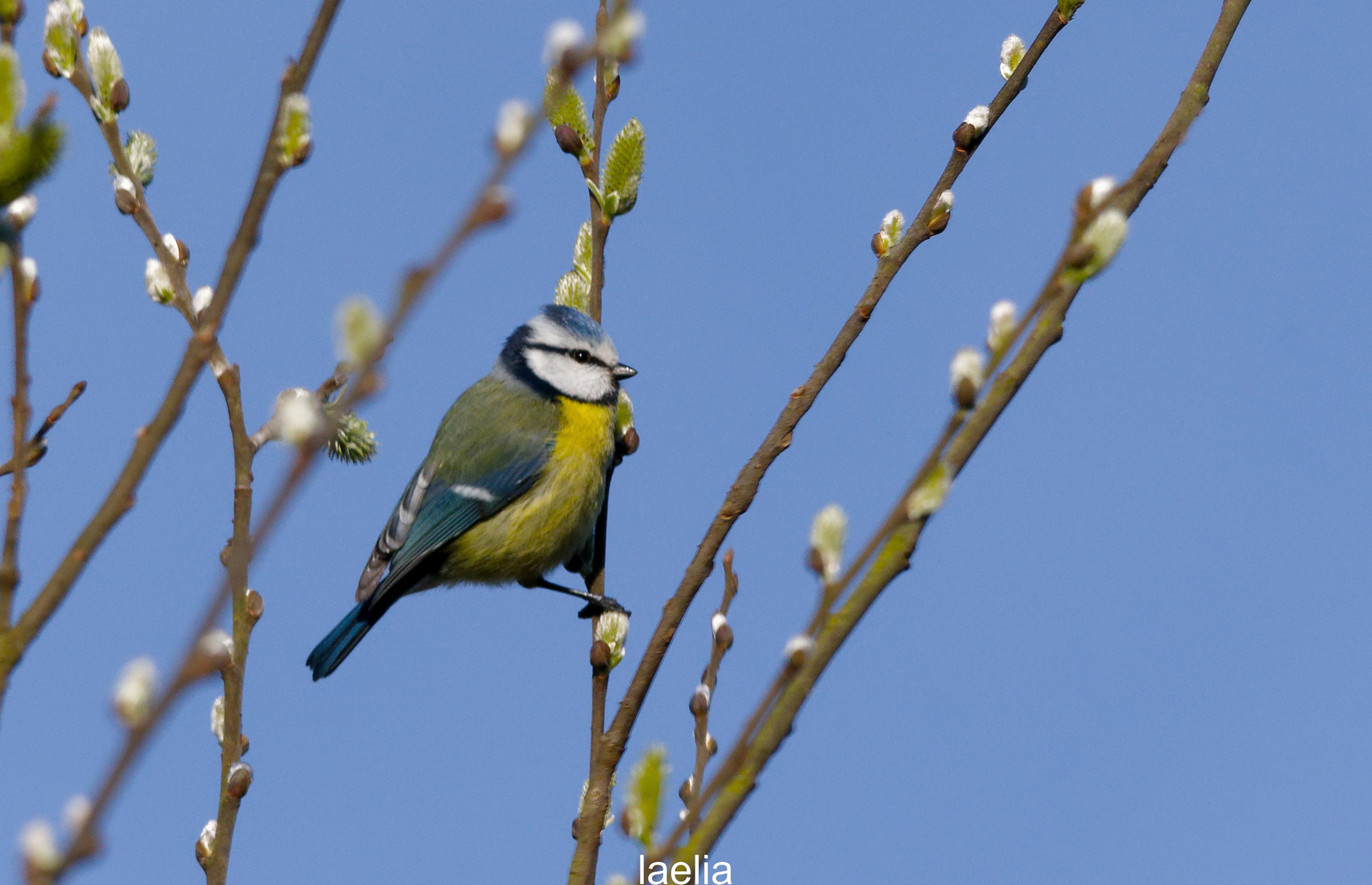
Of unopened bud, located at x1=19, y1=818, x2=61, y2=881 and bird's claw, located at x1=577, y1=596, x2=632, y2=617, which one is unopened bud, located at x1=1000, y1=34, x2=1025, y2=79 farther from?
unopened bud, located at x1=19, y1=818, x2=61, y2=881

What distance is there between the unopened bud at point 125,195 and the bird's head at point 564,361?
1.67 metres

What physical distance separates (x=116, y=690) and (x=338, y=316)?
0.90 ft

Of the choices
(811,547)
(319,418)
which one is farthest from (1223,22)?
(319,418)

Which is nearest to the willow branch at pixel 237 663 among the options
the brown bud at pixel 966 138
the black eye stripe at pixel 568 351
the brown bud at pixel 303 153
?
the brown bud at pixel 303 153

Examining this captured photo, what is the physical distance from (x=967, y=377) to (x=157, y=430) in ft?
2.09

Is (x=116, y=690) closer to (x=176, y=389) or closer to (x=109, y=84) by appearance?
(x=176, y=389)

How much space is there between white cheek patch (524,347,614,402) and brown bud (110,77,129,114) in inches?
78.5

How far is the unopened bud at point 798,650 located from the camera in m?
1.02

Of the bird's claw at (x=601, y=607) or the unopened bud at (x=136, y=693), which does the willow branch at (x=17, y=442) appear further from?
the bird's claw at (x=601, y=607)

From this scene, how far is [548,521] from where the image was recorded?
3678 millimetres

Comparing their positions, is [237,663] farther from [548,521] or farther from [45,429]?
[548,521]

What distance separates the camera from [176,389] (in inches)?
36.4

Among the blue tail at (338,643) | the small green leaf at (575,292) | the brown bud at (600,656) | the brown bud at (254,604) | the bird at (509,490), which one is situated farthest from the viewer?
the bird at (509,490)

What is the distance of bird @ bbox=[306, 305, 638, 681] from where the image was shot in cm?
355
